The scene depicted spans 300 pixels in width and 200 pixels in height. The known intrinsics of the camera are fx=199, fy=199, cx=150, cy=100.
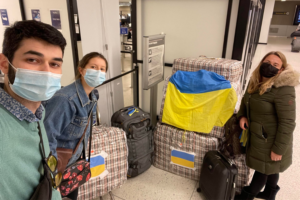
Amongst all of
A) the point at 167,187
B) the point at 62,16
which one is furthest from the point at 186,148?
the point at 62,16

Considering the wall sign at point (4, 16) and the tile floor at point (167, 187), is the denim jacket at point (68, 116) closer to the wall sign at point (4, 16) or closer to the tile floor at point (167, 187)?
the tile floor at point (167, 187)

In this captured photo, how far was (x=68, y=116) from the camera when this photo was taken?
1.20 metres

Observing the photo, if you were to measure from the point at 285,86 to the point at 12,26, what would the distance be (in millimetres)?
1642

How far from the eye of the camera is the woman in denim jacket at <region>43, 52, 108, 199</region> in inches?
44.8

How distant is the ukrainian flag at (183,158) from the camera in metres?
2.15

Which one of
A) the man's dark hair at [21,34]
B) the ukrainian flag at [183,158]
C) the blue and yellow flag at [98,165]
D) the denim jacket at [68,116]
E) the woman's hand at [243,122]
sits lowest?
the ukrainian flag at [183,158]

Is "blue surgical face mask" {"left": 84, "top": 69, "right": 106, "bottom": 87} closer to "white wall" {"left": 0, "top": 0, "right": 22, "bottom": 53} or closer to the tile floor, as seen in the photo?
the tile floor

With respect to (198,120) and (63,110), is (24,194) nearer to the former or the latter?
(63,110)

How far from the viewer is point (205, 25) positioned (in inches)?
106

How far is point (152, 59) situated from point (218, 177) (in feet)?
4.83

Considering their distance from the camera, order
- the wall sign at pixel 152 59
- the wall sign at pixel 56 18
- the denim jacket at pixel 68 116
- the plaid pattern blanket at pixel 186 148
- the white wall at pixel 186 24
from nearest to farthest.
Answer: the denim jacket at pixel 68 116
the plaid pattern blanket at pixel 186 148
the wall sign at pixel 152 59
the wall sign at pixel 56 18
the white wall at pixel 186 24

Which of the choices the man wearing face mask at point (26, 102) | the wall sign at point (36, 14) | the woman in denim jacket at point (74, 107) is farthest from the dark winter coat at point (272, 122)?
the wall sign at point (36, 14)

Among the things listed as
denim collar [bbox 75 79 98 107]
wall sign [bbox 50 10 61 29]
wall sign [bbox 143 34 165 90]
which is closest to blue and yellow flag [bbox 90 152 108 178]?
denim collar [bbox 75 79 98 107]

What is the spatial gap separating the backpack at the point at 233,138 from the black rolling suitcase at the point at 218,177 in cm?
10
